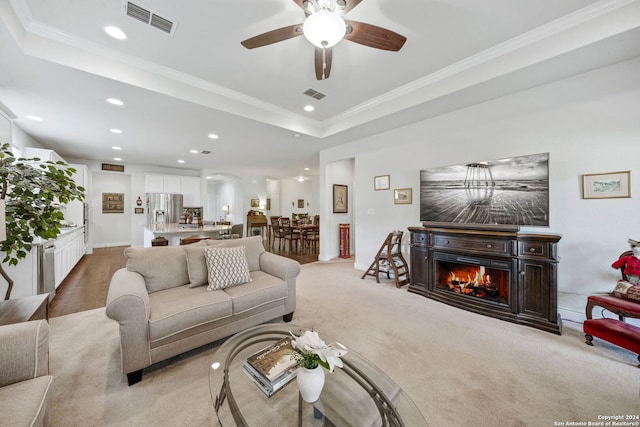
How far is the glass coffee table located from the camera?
1.03m

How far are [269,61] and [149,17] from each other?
1.10 metres

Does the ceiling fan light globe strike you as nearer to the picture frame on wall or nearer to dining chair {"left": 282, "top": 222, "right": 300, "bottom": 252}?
the picture frame on wall

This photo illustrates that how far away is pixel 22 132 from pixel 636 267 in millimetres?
8550

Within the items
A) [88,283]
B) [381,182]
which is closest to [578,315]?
[381,182]

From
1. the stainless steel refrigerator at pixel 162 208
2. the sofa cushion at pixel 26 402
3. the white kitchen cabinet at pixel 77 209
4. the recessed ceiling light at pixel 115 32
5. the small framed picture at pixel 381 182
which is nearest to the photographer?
the sofa cushion at pixel 26 402

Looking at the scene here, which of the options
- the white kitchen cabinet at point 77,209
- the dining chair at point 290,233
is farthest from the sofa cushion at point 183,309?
the white kitchen cabinet at point 77,209

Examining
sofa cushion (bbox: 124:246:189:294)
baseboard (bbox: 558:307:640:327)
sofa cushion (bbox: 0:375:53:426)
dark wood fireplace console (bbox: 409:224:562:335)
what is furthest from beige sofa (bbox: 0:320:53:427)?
baseboard (bbox: 558:307:640:327)

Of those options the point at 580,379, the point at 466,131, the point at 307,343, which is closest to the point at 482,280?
the point at 580,379

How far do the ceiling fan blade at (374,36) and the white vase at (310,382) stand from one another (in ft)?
7.45

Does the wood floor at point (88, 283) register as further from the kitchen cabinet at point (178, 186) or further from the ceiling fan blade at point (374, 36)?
the ceiling fan blade at point (374, 36)

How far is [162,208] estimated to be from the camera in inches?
298

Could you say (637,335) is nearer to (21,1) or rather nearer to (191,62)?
(191,62)

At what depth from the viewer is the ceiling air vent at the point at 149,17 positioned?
1968 mm

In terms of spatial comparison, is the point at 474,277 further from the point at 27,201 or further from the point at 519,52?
the point at 27,201
